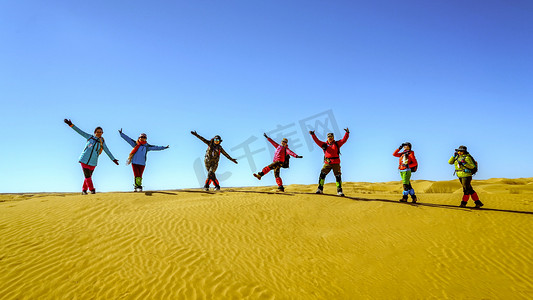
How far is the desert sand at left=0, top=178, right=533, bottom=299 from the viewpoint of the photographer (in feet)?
14.2

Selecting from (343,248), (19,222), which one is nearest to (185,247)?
(343,248)

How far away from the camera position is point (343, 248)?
6.00m

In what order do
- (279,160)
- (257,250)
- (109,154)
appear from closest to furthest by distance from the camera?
(257,250)
(109,154)
(279,160)

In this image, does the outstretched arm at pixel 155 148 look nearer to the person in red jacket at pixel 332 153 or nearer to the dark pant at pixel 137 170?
the dark pant at pixel 137 170

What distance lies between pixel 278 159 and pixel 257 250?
5.62 meters

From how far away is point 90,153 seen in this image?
9883mm

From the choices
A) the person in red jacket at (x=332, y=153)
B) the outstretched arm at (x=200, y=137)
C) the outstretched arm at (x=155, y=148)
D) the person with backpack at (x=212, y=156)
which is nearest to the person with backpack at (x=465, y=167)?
the person in red jacket at (x=332, y=153)

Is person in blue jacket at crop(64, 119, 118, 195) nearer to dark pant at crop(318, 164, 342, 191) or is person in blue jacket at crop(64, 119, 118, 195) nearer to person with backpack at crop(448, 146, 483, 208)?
dark pant at crop(318, 164, 342, 191)

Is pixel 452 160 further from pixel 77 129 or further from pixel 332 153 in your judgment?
pixel 77 129

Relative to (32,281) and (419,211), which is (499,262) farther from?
(32,281)

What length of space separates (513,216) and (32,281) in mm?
11814

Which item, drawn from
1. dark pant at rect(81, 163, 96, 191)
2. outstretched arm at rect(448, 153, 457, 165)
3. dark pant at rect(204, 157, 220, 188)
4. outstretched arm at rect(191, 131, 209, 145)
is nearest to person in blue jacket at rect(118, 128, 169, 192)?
dark pant at rect(81, 163, 96, 191)

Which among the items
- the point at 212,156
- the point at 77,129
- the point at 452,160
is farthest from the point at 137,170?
the point at 452,160

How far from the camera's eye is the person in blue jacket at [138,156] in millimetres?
10539
